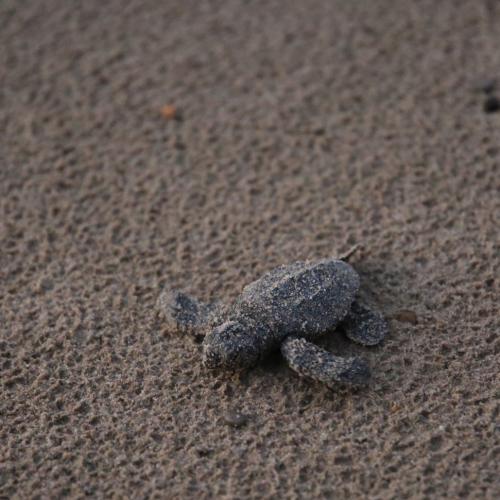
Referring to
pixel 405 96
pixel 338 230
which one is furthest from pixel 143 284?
pixel 405 96

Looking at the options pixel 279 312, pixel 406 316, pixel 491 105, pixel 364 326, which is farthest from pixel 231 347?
pixel 491 105

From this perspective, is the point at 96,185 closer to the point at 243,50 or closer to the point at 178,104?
the point at 178,104

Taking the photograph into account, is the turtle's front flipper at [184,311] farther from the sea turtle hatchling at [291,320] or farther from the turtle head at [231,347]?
the turtle head at [231,347]

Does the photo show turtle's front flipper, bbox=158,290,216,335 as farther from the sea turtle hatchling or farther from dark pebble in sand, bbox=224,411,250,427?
dark pebble in sand, bbox=224,411,250,427

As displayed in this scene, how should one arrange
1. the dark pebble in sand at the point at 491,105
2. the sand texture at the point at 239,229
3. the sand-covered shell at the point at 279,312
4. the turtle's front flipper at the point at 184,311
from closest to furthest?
the sand texture at the point at 239,229 < the sand-covered shell at the point at 279,312 < the turtle's front flipper at the point at 184,311 < the dark pebble in sand at the point at 491,105

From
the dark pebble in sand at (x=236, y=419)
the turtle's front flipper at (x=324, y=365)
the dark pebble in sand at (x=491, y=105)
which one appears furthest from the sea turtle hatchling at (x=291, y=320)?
the dark pebble in sand at (x=491, y=105)
